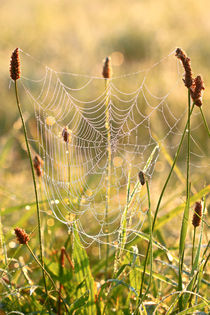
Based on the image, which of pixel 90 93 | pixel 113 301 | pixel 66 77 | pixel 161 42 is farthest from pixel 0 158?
pixel 161 42

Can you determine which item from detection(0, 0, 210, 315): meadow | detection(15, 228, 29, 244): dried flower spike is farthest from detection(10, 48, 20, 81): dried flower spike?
detection(15, 228, 29, 244): dried flower spike

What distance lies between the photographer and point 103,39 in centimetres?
1131

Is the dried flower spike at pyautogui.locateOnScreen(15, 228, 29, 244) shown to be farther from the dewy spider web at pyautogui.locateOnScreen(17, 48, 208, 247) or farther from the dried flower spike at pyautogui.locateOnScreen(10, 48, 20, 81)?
the dried flower spike at pyautogui.locateOnScreen(10, 48, 20, 81)

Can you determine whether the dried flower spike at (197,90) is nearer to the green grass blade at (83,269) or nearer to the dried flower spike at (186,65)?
the dried flower spike at (186,65)

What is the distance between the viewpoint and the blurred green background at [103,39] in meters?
7.88

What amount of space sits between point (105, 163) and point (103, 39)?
7.03m

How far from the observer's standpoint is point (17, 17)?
15.8m

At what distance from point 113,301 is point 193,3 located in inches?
493

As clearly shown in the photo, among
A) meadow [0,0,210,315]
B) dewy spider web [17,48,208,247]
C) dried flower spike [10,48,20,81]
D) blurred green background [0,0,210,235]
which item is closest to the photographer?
dried flower spike [10,48,20,81]

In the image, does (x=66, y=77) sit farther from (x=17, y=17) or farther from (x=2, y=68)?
(x=17, y=17)

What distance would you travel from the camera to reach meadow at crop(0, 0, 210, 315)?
1.66m

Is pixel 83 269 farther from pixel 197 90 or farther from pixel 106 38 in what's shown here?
pixel 106 38

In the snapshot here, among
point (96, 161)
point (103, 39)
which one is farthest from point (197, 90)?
point (103, 39)

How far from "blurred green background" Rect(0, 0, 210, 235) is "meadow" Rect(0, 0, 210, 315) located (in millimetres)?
45
